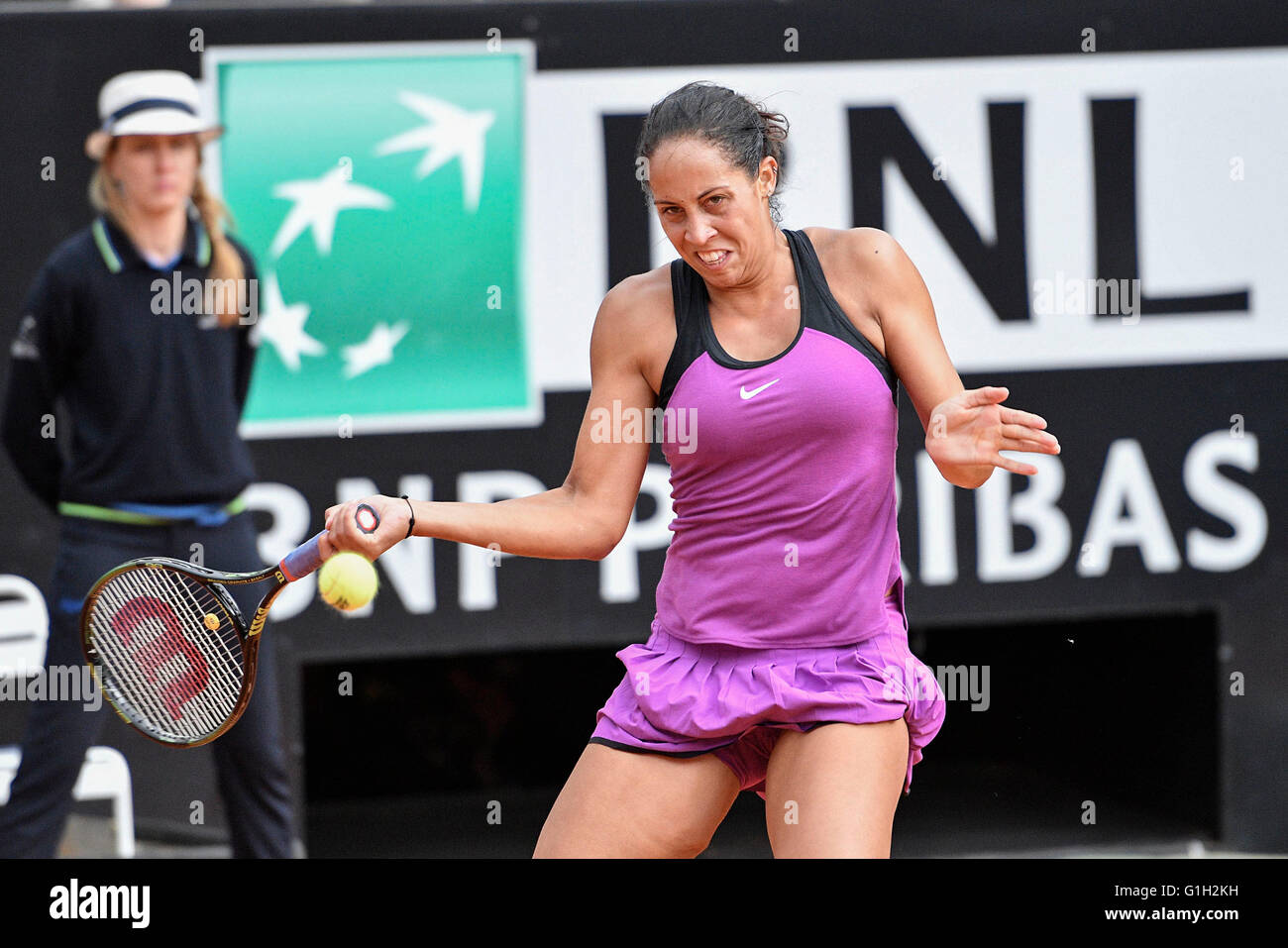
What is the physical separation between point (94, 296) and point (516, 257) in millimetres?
1311

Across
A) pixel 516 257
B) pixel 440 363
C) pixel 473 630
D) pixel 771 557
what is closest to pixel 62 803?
pixel 473 630

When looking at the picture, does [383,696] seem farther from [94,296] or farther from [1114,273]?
[1114,273]

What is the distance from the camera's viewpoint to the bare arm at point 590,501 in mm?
2771

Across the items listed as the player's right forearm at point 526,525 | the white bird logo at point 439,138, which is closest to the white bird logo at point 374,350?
the white bird logo at point 439,138

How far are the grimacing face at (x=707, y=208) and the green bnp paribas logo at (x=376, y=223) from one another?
89.0 inches

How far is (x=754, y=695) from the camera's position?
271 cm

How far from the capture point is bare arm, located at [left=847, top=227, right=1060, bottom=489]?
102 inches

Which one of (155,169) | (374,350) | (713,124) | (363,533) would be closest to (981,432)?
(713,124)

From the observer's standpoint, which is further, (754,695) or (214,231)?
(214,231)

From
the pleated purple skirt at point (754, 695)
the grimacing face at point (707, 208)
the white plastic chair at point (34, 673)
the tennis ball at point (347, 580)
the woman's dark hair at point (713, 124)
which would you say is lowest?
the white plastic chair at point (34, 673)

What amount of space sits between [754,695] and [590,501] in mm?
487

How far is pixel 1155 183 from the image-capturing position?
5.06 metres

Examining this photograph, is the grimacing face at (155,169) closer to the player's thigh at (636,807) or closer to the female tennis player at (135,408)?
the female tennis player at (135,408)

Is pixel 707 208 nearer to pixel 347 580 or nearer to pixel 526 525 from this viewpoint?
pixel 526 525
